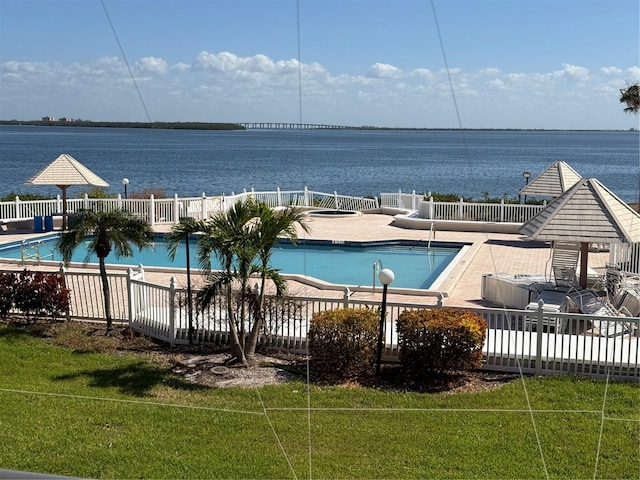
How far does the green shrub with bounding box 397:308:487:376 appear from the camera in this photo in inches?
370

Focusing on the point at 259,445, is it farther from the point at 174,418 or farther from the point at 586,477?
the point at 586,477

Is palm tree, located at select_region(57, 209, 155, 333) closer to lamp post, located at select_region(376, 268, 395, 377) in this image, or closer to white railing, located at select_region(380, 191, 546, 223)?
lamp post, located at select_region(376, 268, 395, 377)

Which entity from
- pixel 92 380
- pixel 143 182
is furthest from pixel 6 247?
pixel 143 182

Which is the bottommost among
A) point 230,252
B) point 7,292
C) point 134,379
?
point 134,379

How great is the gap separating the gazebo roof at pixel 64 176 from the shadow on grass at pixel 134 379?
13.9 metres

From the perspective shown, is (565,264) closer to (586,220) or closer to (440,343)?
(586,220)

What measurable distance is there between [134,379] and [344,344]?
268 cm

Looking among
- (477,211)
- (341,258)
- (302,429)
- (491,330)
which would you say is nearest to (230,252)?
(302,429)

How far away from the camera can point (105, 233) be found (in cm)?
1194

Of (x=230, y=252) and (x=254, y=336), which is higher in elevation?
(x=230, y=252)

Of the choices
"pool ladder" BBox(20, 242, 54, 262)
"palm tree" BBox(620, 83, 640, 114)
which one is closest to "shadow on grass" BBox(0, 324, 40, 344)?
"pool ladder" BBox(20, 242, 54, 262)

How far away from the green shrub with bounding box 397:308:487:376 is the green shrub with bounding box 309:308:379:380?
0.44m

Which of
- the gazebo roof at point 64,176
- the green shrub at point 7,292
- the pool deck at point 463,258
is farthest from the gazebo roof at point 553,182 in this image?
the green shrub at point 7,292

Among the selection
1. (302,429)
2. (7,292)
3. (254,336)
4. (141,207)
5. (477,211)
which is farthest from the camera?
(141,207)
